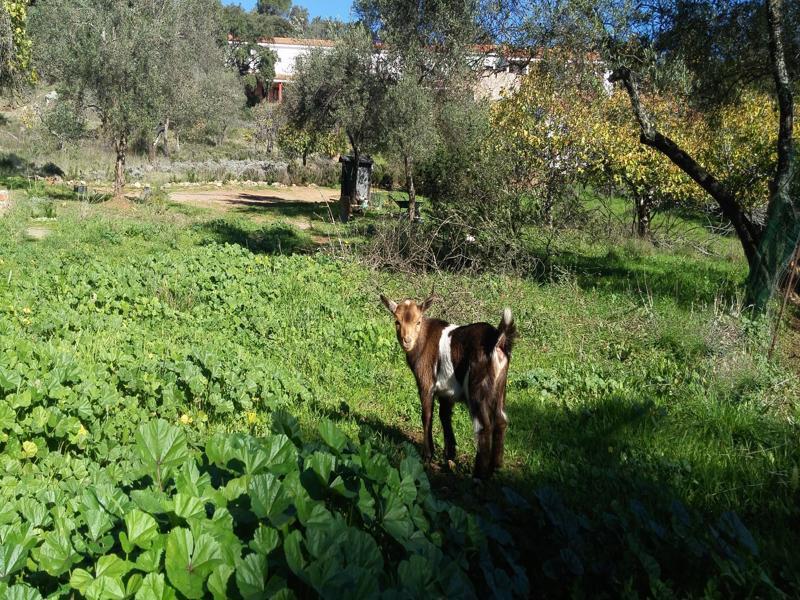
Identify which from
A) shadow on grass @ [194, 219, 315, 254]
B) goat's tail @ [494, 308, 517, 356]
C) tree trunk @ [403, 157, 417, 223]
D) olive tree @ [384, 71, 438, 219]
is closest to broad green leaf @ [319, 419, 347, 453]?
goat's tail @ [494, 308, 517, 356]

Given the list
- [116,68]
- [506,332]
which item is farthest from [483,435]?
[116,68]

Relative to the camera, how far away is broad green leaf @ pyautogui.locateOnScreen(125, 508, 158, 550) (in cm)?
258

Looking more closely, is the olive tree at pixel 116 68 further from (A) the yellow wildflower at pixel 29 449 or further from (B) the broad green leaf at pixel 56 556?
(B) the broad green leaf at pixel 56 556

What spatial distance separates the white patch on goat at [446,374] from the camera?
4.97 meters

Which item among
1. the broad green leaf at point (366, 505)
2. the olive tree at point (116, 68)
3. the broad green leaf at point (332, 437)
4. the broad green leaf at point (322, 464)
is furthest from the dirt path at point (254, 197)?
the broad green leaf at point (366, 505)

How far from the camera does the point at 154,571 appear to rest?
2504 millimetres

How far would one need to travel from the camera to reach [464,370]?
489 cm

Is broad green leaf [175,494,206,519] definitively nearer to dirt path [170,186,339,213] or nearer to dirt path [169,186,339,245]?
dirt path [169,186,339,245]

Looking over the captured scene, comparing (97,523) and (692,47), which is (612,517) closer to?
(97,523)

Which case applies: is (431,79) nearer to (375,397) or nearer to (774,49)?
(774,49)

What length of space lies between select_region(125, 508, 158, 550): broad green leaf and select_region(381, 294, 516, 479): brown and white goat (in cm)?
251

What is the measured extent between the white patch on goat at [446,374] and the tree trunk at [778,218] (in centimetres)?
577

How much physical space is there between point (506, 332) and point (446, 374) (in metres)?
0.60

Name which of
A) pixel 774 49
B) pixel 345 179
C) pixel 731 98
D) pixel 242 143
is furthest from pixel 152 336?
pixel 242 143
